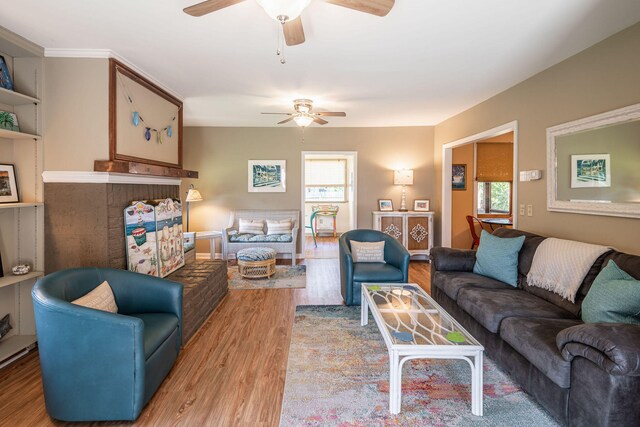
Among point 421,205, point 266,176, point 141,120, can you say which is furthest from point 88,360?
point 421,205

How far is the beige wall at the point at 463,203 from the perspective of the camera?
6.20m

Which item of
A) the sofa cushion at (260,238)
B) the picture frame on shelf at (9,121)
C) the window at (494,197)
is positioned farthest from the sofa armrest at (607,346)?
the window at (494,197)

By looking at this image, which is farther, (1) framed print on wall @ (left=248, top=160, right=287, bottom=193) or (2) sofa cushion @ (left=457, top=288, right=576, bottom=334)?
(1) framed print on wall @ (left=248, top=160, right=287, bottom=193)

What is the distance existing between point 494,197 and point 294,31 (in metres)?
5.75

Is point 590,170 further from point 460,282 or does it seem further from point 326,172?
point 326,172

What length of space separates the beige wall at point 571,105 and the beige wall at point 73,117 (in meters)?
4.25

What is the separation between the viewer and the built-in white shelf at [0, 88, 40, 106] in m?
2.38

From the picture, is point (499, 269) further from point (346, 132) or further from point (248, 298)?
point (346, 132)

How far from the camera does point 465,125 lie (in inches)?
193

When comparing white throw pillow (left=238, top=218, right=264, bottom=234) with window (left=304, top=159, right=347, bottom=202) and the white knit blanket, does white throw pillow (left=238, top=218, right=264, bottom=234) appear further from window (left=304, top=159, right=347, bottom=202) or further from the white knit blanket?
the white knit blanket

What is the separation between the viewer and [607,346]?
1.48m

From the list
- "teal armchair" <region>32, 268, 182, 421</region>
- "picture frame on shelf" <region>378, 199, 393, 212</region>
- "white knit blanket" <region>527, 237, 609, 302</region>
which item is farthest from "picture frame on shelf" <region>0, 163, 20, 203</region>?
"picture frame on shelf" <region>378, 199, 393, 212</region>

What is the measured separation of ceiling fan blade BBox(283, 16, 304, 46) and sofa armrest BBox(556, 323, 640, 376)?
232 cm

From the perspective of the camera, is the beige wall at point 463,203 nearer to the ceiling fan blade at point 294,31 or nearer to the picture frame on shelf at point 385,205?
the picture frame on shelf at point 385,205
